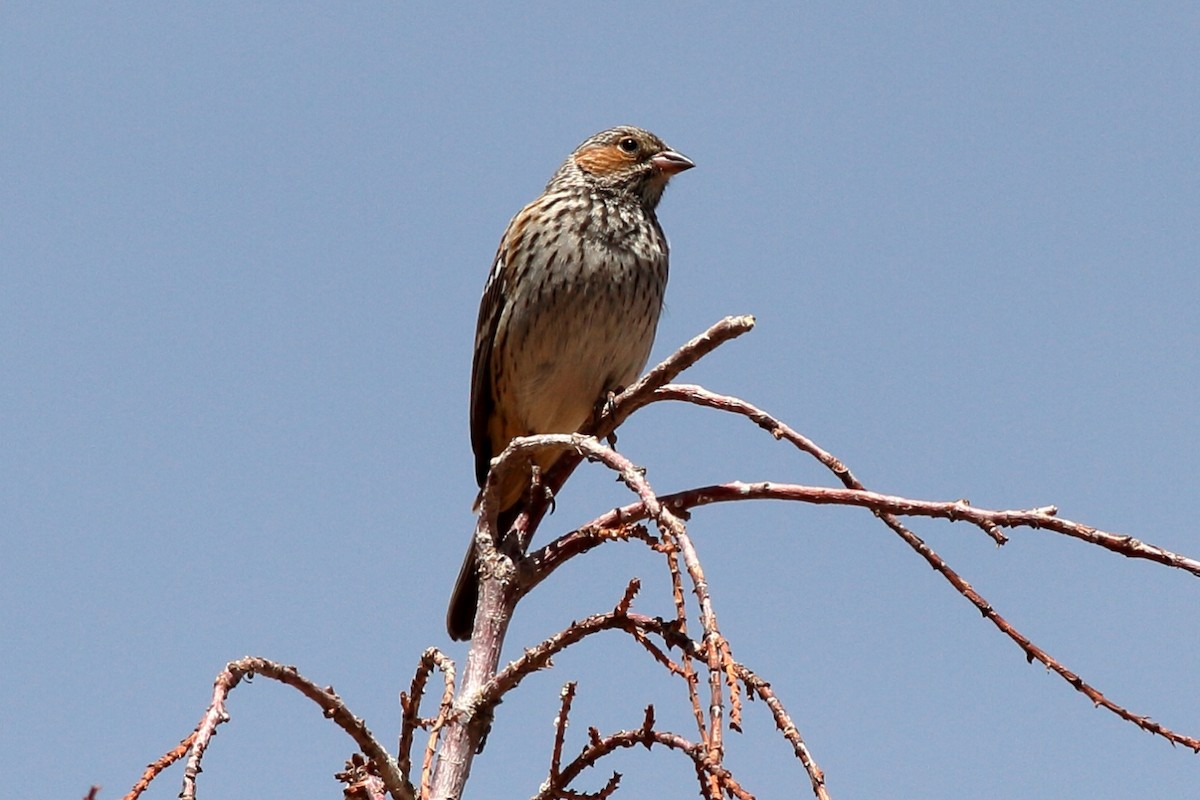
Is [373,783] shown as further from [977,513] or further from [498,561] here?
[977,513]

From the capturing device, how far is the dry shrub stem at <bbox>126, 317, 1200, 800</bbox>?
1894mm

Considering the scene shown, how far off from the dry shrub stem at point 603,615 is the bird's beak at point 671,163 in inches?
131

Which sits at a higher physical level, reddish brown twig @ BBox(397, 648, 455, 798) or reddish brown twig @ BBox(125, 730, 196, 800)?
reddish brown twig @ BBox(397, 648, 455, 798)

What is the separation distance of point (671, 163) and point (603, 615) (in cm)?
397

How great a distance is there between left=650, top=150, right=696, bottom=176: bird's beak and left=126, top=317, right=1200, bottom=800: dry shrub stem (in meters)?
Result: 3.33

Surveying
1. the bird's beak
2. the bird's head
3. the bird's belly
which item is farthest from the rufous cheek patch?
the bird's belly

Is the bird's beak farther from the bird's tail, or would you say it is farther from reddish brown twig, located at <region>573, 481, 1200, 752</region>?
reddish brown twig, located at <region>573, 481, 1200, 752</region>

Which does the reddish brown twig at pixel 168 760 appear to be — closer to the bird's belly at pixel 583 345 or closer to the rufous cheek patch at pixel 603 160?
the bird's belly at pixel 583 345

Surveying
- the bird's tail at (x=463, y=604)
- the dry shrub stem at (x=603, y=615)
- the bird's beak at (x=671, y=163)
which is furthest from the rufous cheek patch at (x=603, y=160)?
the dry shrub stem at (x=603, y=615)

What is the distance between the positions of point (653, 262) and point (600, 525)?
2919mm

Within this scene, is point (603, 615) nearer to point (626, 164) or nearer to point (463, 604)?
point (463, 604)

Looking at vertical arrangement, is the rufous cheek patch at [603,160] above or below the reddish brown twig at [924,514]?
above

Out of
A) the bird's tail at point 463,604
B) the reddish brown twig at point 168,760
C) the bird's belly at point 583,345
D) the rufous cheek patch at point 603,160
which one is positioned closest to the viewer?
the reddish brown twig at point 168,760

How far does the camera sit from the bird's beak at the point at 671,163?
6.14 metres
